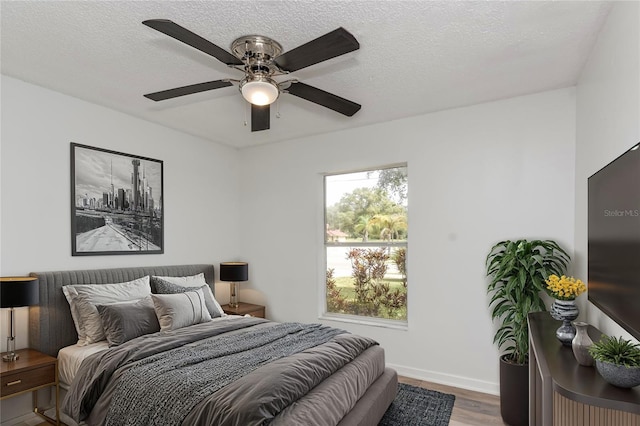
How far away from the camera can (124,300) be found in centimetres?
332

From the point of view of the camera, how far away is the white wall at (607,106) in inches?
71.9

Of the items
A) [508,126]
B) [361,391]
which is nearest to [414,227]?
[508,126]

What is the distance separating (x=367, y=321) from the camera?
4.28 metres

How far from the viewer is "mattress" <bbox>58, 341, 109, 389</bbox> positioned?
282 centimetres

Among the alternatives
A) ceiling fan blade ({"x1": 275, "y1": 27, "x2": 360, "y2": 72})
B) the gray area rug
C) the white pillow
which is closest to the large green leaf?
the gray area rug

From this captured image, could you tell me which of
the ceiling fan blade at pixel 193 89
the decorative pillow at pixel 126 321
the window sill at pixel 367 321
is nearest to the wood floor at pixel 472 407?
the window sill at pixel 367 321

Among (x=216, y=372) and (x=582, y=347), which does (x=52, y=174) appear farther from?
(x=582, y=347)

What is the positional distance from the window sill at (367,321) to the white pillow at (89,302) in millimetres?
2118

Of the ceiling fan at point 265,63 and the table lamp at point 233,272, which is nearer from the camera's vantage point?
the ceiling fan at point 265,63

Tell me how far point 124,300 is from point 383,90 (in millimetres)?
2872

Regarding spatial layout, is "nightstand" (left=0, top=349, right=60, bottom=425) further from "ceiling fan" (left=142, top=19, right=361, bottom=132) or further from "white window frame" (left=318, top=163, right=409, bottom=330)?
"white window frame" (left=318, top=163, right=409, bottom=330)

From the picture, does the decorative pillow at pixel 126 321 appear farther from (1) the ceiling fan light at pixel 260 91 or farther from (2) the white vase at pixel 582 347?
(2) the white vase at pixel 582 347

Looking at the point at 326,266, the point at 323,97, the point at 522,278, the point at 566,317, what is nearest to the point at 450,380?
the point at 522,278

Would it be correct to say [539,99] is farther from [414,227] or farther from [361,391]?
[361,391]
